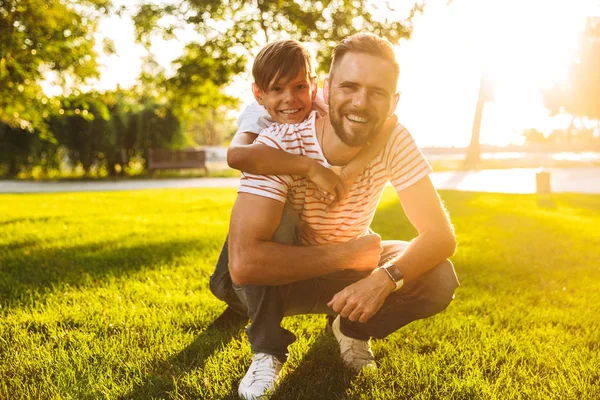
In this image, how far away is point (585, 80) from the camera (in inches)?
1769

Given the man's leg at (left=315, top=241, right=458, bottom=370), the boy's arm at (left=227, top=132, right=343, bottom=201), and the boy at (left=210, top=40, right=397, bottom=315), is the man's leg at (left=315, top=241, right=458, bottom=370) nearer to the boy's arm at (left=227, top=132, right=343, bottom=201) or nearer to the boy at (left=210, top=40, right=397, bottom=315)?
the boy at (left=210, top=40, right=397, bottom=315)

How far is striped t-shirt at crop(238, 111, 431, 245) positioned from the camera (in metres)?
2.30

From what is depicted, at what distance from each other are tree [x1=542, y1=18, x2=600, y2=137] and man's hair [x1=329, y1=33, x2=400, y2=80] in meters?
48.5

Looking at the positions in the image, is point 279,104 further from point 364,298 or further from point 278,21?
point 278,21

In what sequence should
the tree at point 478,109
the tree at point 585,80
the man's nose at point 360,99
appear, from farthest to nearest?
1. the tree at point 585,80
2. the tree at point 478,109
3. the man's nose at point 360,99

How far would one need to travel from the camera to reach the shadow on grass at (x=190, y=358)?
2355mm

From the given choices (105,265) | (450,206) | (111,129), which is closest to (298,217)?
(105,265)

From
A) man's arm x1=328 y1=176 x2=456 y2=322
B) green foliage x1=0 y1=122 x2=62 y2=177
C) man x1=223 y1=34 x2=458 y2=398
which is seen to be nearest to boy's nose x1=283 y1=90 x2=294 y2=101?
man x1=223 y1=34 x2=458 y2=398

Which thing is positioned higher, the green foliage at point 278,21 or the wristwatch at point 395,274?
the green foliage at point 278,21

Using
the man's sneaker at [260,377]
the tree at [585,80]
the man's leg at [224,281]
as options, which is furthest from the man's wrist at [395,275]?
the tree at [585,80]

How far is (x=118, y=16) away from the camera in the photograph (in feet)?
30.6

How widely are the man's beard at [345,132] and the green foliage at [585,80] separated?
48.6 metres

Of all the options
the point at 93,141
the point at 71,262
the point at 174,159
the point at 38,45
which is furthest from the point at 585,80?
the point at 71,262

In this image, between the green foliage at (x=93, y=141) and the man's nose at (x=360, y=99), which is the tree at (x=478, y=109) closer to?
the green foliage at (x=93, y=141)
